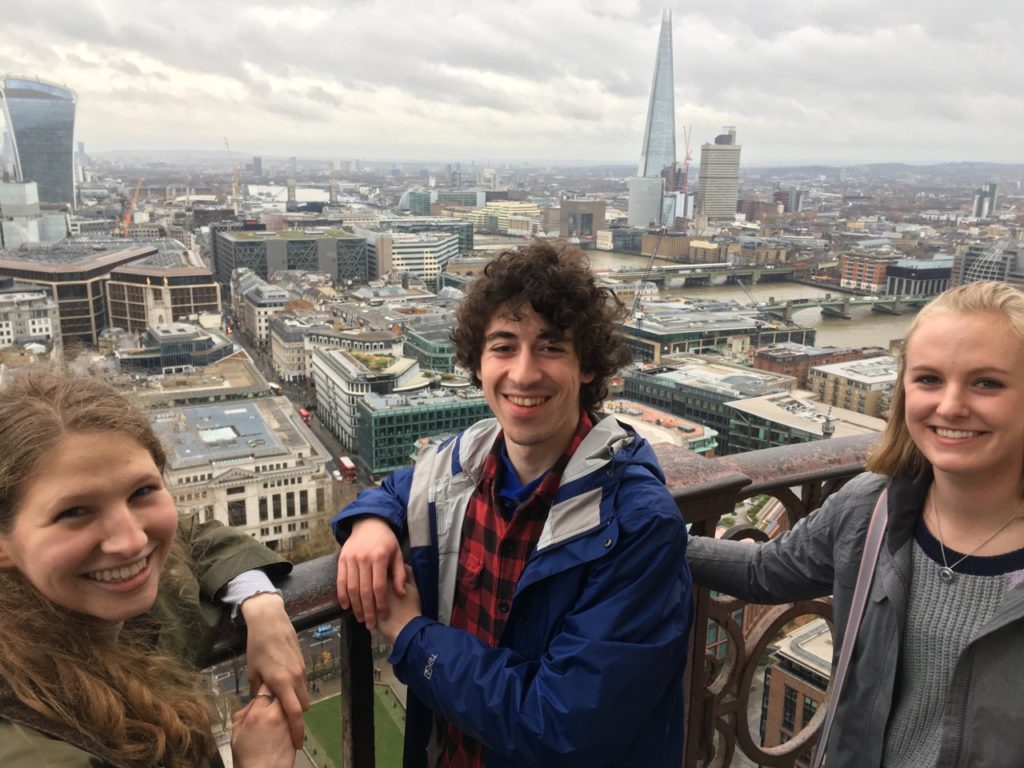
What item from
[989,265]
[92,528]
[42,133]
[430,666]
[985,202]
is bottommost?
[989,265]

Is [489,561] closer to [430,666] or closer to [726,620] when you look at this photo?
[430,666]

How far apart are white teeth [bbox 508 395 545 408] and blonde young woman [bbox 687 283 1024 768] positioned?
240mm

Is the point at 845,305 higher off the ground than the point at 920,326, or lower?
lower

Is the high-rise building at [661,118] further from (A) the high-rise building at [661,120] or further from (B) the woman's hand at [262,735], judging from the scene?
(B) the woman's hand at [262,735]

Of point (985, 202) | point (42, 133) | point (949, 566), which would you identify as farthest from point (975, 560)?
point (42, 133)

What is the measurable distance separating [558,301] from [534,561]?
0.19 m

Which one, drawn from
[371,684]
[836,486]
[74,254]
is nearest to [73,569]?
[371,684]

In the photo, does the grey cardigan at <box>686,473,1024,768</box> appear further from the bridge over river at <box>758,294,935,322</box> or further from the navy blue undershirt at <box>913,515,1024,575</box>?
the bridge over river at <box>758,294,935,322</box>

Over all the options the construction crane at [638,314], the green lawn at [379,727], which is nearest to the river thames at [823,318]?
the construction crane at [638,314]

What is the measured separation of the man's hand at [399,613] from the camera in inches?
22.4

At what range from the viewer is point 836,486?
3.05ft

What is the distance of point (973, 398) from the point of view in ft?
1.80

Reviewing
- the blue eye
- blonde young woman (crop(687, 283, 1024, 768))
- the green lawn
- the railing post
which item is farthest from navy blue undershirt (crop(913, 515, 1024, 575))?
the green lawn

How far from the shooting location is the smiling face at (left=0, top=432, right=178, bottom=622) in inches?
17.0
